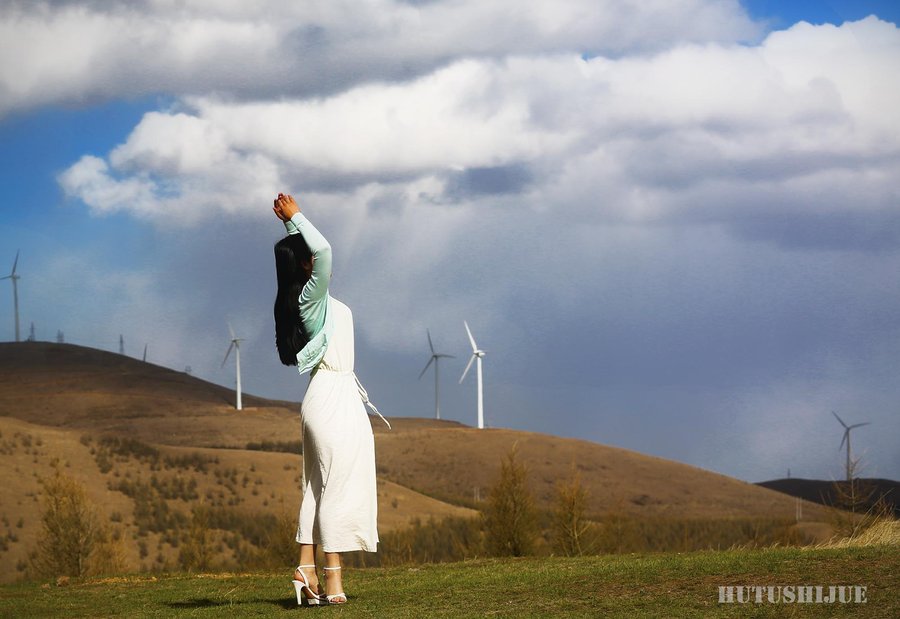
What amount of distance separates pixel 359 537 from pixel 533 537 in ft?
43.8

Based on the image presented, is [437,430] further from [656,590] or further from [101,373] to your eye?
[656,590]

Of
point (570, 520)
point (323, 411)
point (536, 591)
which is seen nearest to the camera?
point (323, 411)

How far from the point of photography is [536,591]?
9422 mm

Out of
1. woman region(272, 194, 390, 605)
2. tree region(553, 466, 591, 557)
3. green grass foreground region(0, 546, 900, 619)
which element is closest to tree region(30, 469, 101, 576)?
tree region(553, 466, 591, 557)

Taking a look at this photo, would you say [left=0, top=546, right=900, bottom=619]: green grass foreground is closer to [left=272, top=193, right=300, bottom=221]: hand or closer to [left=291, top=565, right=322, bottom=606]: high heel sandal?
[left=291, top=565, right=322, bottom=606]: high heel sandal

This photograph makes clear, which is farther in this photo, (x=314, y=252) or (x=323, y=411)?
(x=323, y=411)

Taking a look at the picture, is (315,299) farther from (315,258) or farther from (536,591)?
(536,591)

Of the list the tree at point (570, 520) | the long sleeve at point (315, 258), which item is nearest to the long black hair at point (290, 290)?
the long sleeve at point (315, 258)

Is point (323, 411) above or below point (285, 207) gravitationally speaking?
below

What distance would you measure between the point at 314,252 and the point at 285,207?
1.72 ft

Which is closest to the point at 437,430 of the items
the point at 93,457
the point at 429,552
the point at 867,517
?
the point at 93,457

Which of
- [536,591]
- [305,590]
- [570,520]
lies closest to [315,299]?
[305,590]

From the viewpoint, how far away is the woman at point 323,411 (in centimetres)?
849

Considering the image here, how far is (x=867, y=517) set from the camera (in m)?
15.2
